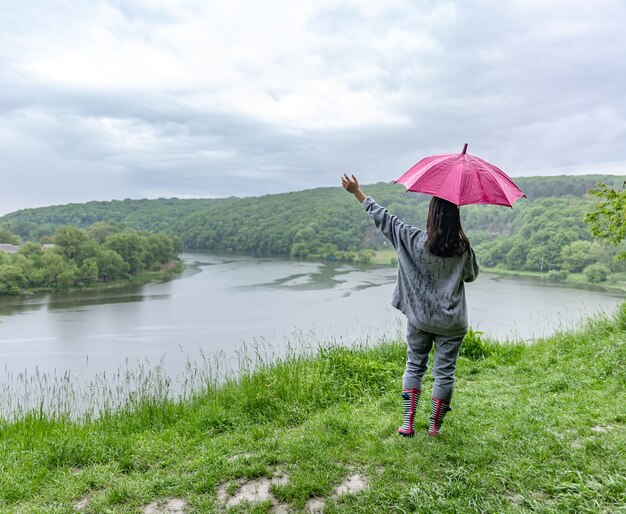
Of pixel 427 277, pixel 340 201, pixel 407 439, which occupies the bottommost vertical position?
pixel 407 439

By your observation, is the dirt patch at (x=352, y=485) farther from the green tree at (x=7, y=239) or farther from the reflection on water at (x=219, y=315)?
the green tree at (x=7, y=239)

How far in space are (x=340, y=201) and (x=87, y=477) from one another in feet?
270

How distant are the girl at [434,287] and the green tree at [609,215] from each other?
14.6 ft

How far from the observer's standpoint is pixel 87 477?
2564 mm

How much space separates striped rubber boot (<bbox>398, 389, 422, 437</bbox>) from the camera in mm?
2773

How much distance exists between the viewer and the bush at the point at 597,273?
130 feet

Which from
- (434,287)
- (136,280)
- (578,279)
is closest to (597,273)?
(578,279)

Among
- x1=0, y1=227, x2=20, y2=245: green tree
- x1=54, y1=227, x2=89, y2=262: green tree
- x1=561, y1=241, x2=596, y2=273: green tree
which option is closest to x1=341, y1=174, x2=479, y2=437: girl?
x1=54, y1=227, x2=89, y2=262: green tree

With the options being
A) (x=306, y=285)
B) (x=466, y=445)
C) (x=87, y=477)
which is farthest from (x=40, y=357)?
(x=306, y=285)

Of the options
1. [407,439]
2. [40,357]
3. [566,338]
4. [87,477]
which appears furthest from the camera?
[40,357]

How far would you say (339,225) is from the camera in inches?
2808

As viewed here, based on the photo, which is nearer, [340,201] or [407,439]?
[407,439]

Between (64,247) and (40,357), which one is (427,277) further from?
(64,247)

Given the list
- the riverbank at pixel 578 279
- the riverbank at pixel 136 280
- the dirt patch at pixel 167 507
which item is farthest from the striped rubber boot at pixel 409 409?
the riverbank at pixel 136 280
